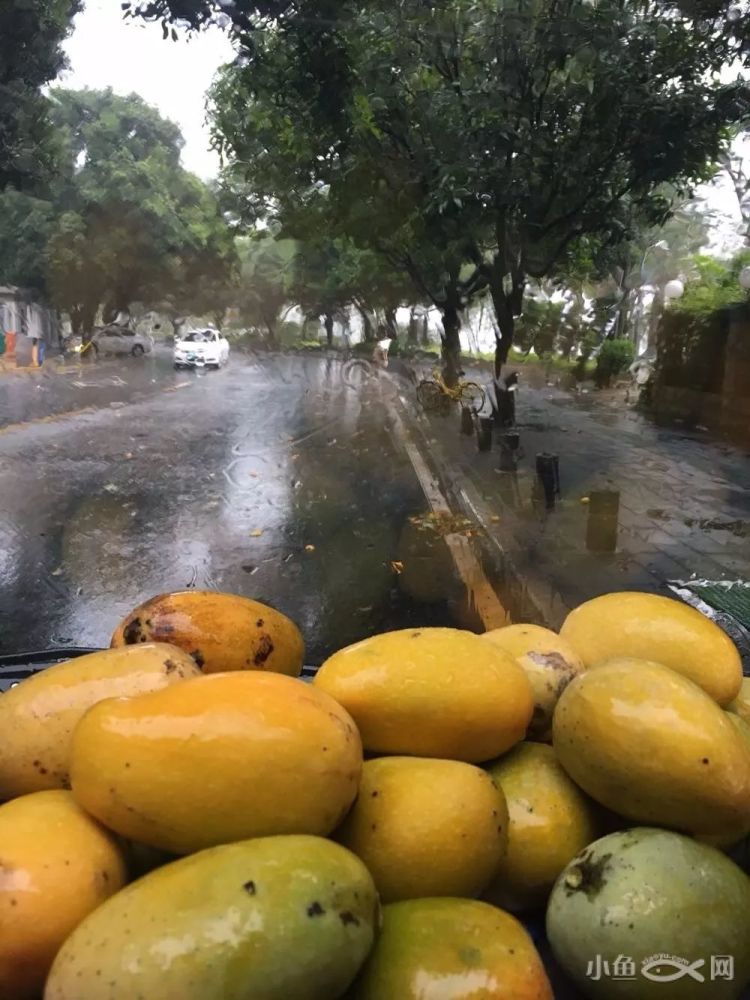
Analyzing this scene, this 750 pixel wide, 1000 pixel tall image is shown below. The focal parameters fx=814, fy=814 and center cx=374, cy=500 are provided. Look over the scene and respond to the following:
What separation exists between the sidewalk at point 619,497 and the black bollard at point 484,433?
2.0 inches

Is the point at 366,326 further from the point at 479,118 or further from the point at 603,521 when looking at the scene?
the point at 603,521

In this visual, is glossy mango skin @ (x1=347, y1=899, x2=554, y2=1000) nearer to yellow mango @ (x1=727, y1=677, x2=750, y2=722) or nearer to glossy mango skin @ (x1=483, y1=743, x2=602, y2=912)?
glossy mango skin @ (x1=483, y1=743, x2=602, y2=912)

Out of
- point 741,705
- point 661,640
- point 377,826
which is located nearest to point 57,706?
point 377,826

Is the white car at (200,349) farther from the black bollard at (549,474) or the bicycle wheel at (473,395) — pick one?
the black bollard at (549,474)

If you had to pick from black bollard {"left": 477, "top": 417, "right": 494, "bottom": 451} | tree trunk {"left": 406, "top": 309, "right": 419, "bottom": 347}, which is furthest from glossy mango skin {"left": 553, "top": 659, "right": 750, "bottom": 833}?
black bollard {"left": 477, "top": 417, "right": 494, "bottom": 451}

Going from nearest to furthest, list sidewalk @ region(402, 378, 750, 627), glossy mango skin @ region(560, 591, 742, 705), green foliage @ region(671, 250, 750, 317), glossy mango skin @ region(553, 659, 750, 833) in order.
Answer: glossy mango skin @ region(553, 659, 750, 833) → glossy mango skin @ region(560, 591, 742, 705) → sidewalk @ region(402, 378, 750, 627) → green foliage @ region(671, 250, 750, 317)

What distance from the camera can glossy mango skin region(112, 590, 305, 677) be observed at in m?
1.23

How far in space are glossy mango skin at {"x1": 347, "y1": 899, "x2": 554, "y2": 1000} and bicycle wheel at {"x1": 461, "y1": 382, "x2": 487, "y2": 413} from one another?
3.54 meters

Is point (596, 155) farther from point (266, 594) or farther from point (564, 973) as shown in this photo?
point (564, 973)

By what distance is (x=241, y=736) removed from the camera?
0.88 m

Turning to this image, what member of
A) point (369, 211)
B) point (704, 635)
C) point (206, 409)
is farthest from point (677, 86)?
point (704, 635)

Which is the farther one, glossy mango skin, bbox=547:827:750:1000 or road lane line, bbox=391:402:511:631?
road lane line, bbox=391:402:511:631

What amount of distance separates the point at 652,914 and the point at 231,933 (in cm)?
45

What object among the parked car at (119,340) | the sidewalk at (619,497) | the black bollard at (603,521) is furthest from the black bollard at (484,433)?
the parked car at (119,340)
